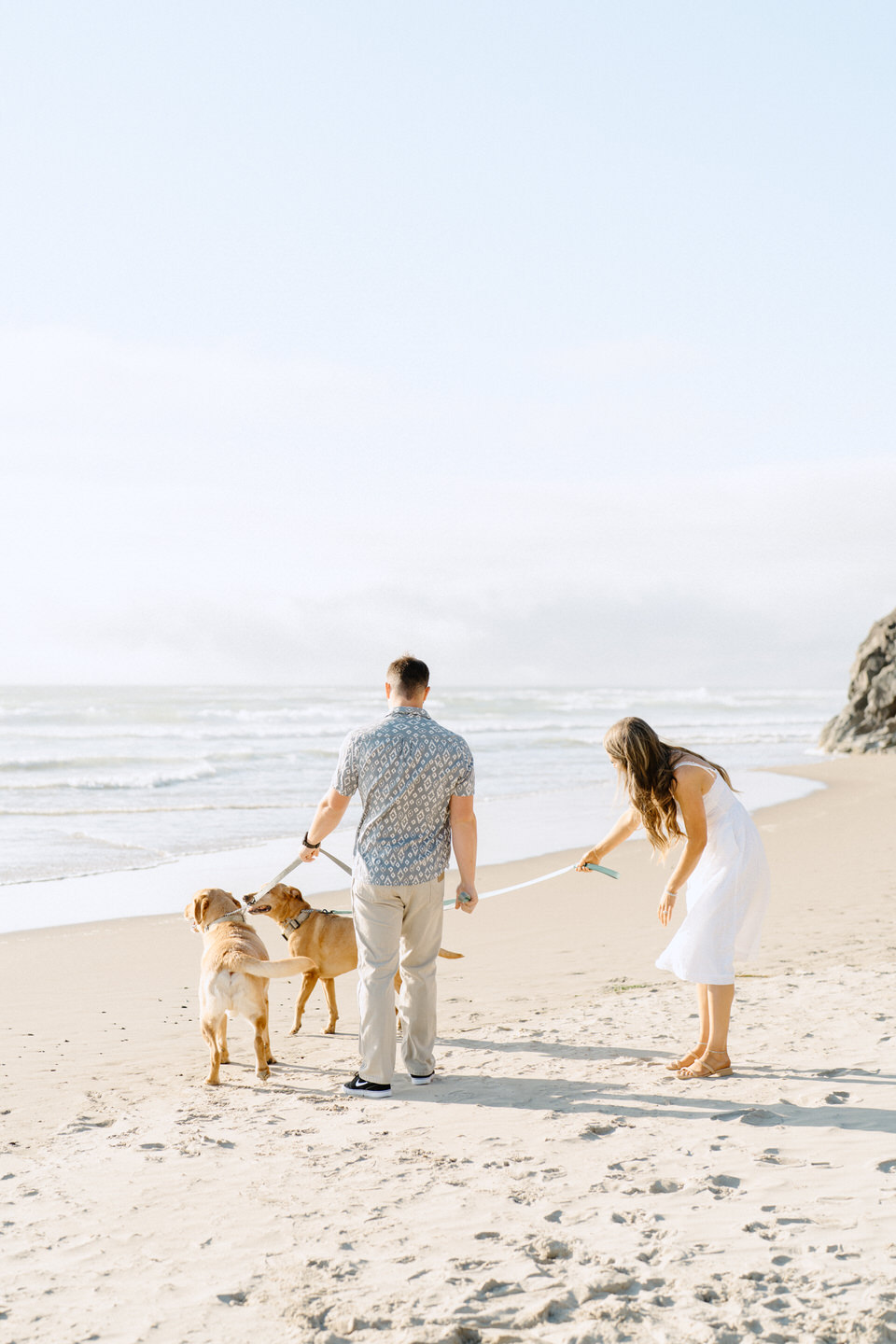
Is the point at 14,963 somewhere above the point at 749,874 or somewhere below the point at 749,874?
below

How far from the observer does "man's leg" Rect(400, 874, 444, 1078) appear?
178 inches

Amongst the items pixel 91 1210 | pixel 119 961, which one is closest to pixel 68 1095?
pixel 91 1210

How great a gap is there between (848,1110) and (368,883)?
2.14 m

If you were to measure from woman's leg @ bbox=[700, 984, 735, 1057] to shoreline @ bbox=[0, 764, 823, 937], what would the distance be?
3188 millimetres

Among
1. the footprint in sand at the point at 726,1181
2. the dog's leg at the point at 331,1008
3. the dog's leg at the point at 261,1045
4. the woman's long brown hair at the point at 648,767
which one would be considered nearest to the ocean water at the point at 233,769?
the dog's leg at the point at 331,1008

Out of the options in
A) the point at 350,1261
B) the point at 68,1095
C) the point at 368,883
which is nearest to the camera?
the point at 350,1261

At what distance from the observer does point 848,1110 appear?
4.18 m

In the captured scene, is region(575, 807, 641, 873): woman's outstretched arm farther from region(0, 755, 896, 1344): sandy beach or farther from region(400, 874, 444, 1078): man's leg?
region(0, 755, 896, 1344): sandy beach

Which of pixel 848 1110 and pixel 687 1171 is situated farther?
pixel 848 1110

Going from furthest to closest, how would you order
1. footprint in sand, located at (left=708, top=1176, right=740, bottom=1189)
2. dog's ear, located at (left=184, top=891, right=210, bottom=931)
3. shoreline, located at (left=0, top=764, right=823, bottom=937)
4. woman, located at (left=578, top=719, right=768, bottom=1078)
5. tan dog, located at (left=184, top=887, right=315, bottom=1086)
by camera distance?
shoreline, located at (left=0, top=764, right=823, bottom=937) → dog's ear, located at (left=184, top=891, right=210, bottom=931) → tan dog, located at (left=184, top=887, right=315, bottom=1086) → woman, located at (left=578, top=719, right=768, bottom=1078) → footprint in sand, located at (left=708, top=1176, right=740, bottom=1189)

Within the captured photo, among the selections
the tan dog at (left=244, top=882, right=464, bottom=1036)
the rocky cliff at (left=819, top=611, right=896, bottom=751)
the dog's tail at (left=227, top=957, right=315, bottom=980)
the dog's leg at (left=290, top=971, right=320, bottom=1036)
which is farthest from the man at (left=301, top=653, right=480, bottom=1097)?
the rocky cliff at (left=819, top=611, right=896, bottom=751)

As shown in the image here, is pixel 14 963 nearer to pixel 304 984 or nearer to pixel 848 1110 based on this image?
pixel 304 984

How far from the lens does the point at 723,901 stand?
453cm

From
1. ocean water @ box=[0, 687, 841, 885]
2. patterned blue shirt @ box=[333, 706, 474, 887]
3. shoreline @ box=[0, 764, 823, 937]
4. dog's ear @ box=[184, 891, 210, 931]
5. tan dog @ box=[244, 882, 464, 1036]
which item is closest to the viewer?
patterned blue shirt @ box=[333, 706, 474, 887]
